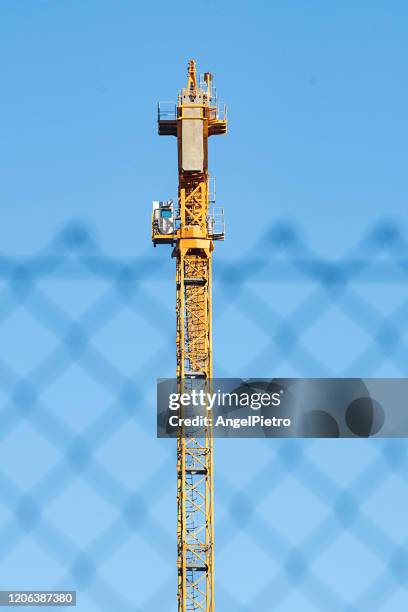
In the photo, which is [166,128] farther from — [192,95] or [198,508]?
[198,508]

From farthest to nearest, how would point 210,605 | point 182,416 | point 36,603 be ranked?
point 210,605 < point 182,416 < point 36,603

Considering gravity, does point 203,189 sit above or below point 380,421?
above

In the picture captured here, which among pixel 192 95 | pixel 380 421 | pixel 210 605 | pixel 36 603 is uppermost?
pixel 192 95

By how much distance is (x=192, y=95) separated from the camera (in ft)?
260

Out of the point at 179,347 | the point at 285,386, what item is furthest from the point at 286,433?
the point at 179,347

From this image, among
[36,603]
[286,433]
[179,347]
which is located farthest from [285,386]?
[179,347]

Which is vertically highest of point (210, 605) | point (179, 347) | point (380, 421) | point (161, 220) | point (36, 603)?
point (161, 220)

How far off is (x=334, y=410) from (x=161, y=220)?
142 ft

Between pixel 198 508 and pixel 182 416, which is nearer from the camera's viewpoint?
pixel 182 416

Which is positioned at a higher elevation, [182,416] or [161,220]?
[161,220]

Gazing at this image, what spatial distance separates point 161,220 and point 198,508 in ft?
37.1

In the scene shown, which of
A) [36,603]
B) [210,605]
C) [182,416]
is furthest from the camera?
[210,605]

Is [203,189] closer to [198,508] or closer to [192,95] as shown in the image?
[192,95]

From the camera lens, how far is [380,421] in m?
34.8
